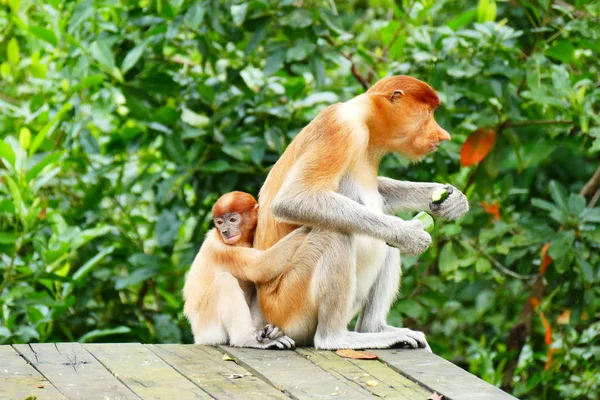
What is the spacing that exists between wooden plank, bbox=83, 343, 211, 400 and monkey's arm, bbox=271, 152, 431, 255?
0.96 m

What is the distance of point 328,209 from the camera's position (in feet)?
15.6

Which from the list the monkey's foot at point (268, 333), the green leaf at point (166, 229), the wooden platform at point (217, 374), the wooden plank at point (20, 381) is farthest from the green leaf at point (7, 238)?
the monkey's foot at point (268, 333)

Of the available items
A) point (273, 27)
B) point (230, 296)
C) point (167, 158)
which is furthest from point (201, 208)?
point (230, 296)

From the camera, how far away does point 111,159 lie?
26.8 ft

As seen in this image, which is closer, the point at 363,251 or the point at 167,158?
the point at 363,251

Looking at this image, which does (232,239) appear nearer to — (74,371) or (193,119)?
(74,371)

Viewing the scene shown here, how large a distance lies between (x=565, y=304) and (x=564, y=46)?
2.06 metres

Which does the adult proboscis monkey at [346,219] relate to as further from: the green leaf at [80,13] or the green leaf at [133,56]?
the green leaf at [80,13]

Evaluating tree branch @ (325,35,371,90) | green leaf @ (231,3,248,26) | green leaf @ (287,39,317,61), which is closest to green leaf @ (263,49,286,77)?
green leaf @ (287,39,317,61)

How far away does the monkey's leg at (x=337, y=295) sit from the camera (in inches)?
187

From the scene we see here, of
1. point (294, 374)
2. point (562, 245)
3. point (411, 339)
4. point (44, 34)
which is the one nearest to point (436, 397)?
point (294, 374)

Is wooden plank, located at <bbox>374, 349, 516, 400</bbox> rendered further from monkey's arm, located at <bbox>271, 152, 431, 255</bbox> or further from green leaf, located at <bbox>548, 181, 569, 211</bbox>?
green leaf, located at <bbox>548, 181, 569, 211</bbox>

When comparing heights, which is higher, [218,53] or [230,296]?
[218,53]

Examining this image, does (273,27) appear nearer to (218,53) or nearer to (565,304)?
(218,53)
